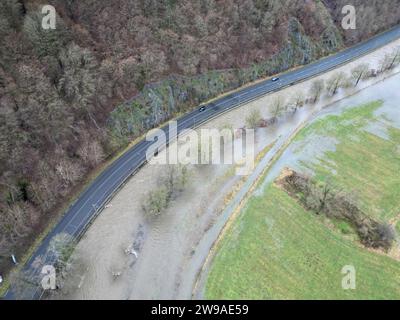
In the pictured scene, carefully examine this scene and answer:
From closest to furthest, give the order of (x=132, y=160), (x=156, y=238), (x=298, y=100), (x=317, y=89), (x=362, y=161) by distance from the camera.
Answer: (x=156, y=238) → (x=132, y=160) → (x=362, y=161) → (x=298, y=100) → (x=317, y=89)

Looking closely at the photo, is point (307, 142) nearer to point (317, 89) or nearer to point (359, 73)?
point (317, 89)

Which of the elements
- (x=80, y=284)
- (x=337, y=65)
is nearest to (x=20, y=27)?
(x=80, y=284)

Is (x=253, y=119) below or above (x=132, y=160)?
above

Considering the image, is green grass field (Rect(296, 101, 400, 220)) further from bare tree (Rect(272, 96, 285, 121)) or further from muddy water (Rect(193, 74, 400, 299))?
bare tree (Rect(272, 96, 285, 121))

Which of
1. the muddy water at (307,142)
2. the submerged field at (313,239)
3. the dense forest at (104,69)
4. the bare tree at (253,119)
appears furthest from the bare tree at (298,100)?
the bare tree at (253,119)

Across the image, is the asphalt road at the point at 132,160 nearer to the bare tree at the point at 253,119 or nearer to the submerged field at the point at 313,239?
the bare tree at the point at 253,119

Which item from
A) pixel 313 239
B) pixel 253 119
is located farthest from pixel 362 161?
pixel 253 119

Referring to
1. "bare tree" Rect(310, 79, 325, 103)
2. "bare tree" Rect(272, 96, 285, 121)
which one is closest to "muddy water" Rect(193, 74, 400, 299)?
"bare tree" Rect(272, 96, 285, 121)
